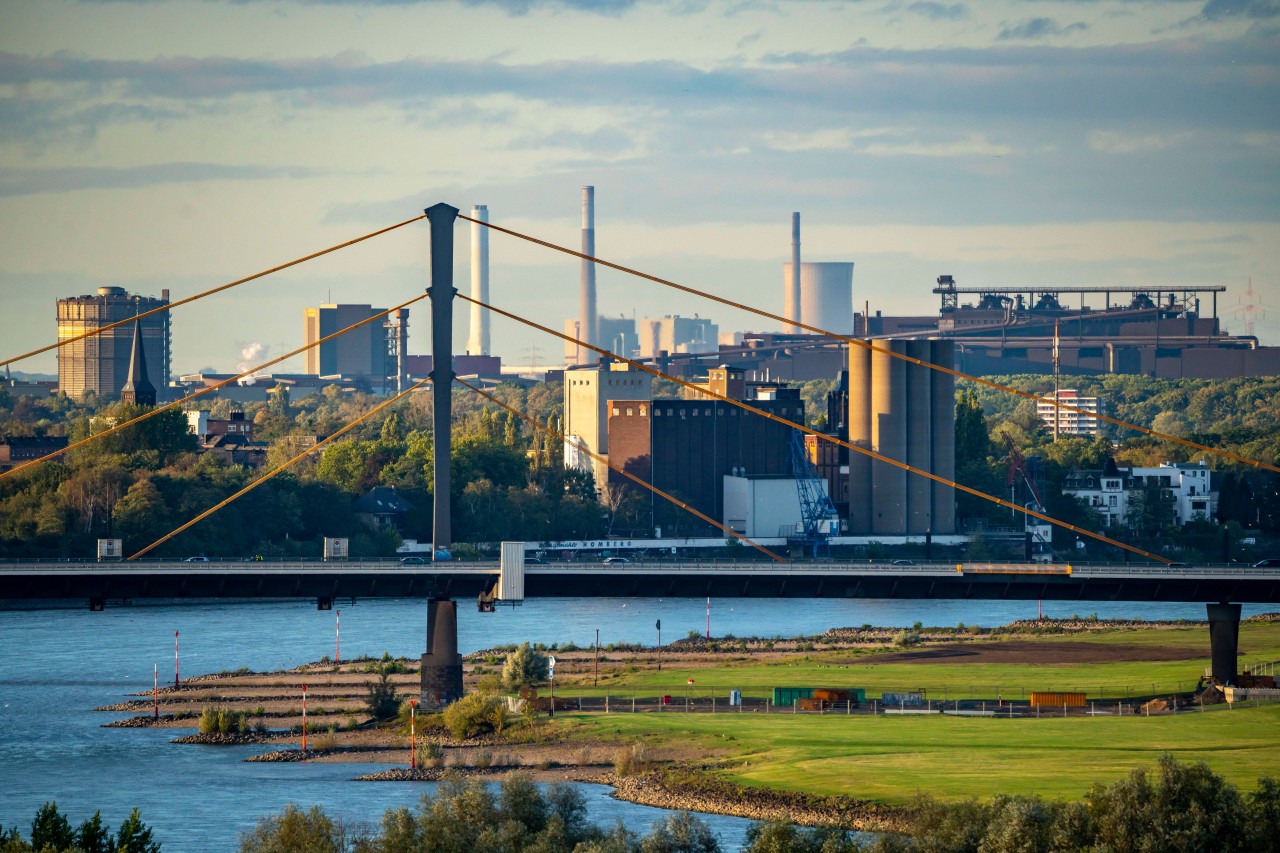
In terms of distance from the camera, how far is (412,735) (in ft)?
221

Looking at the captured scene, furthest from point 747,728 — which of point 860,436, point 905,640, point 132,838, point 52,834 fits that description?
point 860,436

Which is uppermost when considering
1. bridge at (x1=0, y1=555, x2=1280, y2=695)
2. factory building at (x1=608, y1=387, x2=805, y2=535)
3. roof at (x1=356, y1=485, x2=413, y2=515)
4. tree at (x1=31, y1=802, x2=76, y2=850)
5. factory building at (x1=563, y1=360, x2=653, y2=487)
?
factory building at (x1=563, y1=360, x2=653, y2=487)

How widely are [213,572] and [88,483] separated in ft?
200

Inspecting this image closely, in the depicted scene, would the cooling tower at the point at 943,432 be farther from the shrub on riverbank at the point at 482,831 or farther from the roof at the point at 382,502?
the shrub on riverbank at the point at 482,831

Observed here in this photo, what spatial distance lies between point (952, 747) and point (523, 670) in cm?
2001

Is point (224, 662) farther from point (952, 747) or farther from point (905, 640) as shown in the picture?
point (952, 747)

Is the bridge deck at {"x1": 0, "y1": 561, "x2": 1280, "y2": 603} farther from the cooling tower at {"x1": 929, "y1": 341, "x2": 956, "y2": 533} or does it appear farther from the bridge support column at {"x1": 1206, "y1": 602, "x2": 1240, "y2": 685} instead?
the cooling tower at {"x1": 929, "y1": 341, "x2": 956, "y2": 533}

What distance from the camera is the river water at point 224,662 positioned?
59.6 m

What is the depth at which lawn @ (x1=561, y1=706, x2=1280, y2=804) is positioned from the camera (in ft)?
194

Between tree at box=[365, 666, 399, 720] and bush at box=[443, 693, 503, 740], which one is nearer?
bush at box=[443, 693, 503, 740]

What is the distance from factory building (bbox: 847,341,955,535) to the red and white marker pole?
280ft

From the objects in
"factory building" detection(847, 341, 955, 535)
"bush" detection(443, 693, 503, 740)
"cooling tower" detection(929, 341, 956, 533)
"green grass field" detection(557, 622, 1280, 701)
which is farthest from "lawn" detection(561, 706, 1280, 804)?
"cooling tower" detection(929, 341, 956, 533)

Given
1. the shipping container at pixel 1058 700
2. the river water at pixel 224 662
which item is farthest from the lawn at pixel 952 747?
the river water at pixel 224 662

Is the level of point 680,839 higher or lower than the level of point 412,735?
lower
